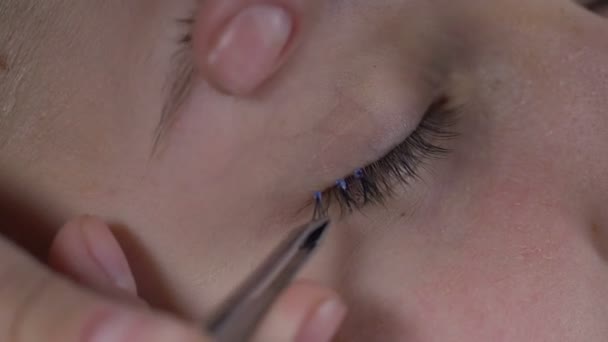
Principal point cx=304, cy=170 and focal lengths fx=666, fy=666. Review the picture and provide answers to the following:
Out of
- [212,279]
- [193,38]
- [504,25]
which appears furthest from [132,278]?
[504,25]

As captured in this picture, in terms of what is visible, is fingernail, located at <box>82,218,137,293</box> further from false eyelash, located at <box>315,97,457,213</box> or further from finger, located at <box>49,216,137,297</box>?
false eyelash, located at <box>315,97,457,213</box>

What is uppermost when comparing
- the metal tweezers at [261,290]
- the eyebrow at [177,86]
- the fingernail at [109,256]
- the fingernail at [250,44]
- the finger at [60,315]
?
the fingernail at [250,44]

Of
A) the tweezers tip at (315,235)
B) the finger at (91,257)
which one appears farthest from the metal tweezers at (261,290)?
the finger at (91,257)

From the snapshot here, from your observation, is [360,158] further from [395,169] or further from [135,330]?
[135,330]

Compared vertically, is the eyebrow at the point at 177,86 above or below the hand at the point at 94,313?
above

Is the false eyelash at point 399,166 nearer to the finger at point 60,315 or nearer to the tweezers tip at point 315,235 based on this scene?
the tweezers tip at point 315,235

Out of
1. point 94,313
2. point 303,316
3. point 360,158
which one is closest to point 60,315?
point 94,313

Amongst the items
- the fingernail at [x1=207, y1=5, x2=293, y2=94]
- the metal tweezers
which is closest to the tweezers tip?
the metal tweezers
